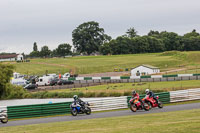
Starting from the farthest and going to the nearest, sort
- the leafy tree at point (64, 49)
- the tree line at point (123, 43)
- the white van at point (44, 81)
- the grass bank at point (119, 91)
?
the leafy tree at point (64, 49)
the tree line at point (123, 43)
the white van at point (44, 81)
the grass bank at point (119, 91)

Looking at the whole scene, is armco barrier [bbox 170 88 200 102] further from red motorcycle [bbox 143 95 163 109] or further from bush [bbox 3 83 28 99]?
bush [bbox 3 83 28 99]

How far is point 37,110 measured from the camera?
25734 mm

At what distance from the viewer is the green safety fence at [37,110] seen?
25219mm

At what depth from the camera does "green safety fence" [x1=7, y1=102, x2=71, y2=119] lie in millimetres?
25219

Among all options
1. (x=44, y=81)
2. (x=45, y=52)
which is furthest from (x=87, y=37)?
(x=44, y=81)

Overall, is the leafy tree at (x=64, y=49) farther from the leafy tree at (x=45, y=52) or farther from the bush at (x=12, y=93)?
the bush at (x=12, y=93)

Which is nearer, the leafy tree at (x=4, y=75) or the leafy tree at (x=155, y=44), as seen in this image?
the leafy tree at (x=4, y=75)

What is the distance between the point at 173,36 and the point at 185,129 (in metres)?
150

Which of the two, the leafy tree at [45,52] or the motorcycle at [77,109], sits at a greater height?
the leafy tree at [45,52]

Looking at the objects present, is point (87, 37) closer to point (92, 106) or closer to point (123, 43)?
point (123, 43)

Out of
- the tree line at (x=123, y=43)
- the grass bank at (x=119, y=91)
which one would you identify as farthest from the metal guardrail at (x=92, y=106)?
the tree line at (x=123, y=43)

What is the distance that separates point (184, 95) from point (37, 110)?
12.6 metres

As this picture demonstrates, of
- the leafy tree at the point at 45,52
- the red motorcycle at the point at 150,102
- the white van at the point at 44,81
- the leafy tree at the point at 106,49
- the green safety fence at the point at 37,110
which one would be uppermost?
the leafy tree at the point at 45,52

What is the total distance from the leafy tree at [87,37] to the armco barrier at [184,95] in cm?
13959
